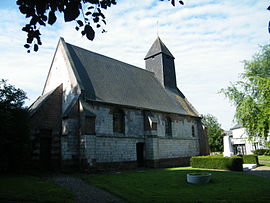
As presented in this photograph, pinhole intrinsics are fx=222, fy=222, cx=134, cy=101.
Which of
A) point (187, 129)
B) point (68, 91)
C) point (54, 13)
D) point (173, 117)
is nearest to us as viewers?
point (54, 13)

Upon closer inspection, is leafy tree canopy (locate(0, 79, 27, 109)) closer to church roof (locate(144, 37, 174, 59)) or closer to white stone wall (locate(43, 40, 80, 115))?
white stone wall (locate(43, 40, 80, 115))

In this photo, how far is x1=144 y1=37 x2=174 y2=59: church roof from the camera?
27089mm

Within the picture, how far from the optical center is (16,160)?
13305 millimetres

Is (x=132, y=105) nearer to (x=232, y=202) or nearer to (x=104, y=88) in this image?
(x=104, y=88)

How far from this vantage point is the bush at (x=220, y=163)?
52.6 ft

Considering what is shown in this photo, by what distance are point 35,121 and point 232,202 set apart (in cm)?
1343

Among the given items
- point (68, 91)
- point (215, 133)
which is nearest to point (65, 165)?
point (68, 91)

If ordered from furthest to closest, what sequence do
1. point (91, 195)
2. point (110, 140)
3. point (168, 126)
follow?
1. point (168, 126)
2. point (110, 140)
3. point (91, 195)

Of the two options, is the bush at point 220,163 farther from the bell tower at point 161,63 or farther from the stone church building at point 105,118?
the bell tower at point 161,63

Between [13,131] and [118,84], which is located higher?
[118,84]

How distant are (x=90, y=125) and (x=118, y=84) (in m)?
6.13

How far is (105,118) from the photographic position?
16484 millimetres

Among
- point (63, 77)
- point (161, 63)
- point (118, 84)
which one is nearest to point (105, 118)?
point (118, 84)

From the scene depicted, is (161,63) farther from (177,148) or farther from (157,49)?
(177,148)
